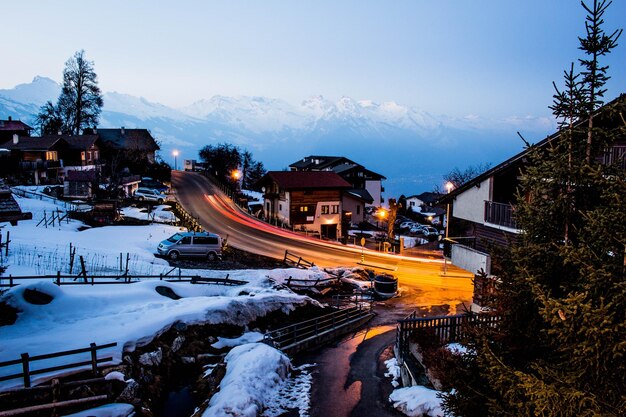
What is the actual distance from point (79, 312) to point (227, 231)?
29.2 meters

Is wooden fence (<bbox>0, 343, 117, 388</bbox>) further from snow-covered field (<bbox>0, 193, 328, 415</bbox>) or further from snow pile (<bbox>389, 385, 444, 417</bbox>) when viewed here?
snow pile (<bbox>389, 385, 444, 417</bbox>)

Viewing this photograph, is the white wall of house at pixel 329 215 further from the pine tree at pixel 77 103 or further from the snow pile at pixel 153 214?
the pine tree at pixel 77 103

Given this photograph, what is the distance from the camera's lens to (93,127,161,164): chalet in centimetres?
8081

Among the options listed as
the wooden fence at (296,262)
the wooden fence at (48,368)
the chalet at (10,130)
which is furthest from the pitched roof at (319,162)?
the wooden fence at (48,368)

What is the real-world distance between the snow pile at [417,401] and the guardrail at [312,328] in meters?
5.80

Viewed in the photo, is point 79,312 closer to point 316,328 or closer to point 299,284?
point 316,328

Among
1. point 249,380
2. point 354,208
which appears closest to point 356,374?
point 249,380

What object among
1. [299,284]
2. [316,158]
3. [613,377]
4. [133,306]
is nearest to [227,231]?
[299,284]

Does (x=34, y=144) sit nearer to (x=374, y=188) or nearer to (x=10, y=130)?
(x=10, y=130)

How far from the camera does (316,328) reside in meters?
20.4

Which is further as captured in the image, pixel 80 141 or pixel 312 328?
pixel 80 141

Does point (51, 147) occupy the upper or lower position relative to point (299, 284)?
upper

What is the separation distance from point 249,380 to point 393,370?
5773 millimetres

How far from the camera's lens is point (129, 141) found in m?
84.9
